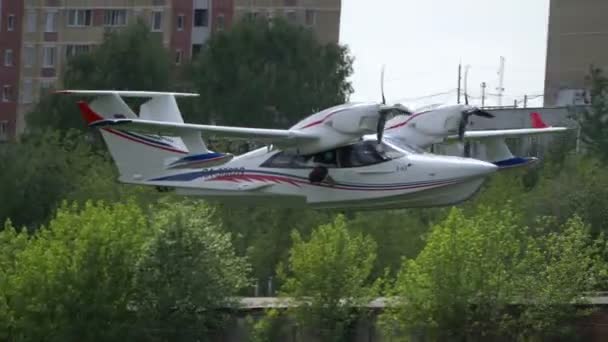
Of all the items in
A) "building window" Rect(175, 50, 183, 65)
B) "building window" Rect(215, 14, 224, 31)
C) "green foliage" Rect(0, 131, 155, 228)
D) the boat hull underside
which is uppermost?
"building window" Rect(215, 14, 224, 31)

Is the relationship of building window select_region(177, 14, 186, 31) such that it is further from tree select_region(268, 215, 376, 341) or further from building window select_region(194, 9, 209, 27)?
tree select_region(268, 215, 376, 341)

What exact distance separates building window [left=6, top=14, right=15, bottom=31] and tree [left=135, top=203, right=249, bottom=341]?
46.8 metres

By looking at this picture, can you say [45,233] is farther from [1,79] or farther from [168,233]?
[1,79]

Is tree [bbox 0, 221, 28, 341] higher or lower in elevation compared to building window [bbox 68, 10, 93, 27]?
lower

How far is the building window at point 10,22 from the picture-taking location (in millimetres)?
112875

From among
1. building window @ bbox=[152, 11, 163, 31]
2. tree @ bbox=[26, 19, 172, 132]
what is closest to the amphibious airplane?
tree @ bbox=[26, 19, 172, 132]

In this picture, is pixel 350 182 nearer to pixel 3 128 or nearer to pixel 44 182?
pixel 44 182

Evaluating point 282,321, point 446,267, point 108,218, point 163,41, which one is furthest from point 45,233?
point 163,41

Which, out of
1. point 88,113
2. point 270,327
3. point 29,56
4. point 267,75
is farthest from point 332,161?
point 29,56

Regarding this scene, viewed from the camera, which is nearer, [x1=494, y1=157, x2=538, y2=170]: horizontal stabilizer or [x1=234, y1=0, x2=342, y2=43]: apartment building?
[x1=494, y1=157, x2=538, y2=170]: horizontal stabilizer

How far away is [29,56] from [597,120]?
37234 millimetres

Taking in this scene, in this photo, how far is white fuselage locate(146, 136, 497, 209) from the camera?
4488 centimetres

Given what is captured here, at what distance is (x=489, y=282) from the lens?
63.2 meters

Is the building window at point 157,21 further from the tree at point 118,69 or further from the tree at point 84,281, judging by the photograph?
the tree at point 84,281
